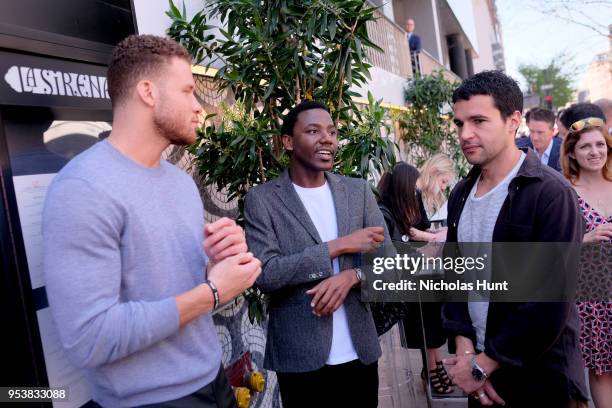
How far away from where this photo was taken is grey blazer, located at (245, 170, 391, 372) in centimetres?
238

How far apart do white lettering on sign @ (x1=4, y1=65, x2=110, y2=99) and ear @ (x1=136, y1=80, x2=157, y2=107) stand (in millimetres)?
611

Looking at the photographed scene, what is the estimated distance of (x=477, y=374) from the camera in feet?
7.08

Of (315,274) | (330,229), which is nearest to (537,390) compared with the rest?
(315,274)

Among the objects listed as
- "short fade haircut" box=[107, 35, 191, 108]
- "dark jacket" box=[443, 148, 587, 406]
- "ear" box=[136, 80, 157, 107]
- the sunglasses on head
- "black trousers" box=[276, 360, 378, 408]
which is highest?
"short fade haircut" box=[107, 35, 191, 108]

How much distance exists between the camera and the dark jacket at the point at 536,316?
2014mm

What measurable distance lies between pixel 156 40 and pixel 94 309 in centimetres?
93

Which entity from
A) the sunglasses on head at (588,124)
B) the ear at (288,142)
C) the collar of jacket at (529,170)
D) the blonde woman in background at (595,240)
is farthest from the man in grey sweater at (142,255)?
the sunglasses on head at (588,124)

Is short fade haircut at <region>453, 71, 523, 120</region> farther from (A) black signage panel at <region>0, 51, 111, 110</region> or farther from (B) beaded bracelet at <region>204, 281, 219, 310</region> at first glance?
(A) black signage panel at <region>0, 51, 111, 110</region>

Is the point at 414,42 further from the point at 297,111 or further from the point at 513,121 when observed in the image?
the point at 513,121

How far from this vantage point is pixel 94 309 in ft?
4.61

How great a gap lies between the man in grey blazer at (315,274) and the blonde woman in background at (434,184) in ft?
10.1

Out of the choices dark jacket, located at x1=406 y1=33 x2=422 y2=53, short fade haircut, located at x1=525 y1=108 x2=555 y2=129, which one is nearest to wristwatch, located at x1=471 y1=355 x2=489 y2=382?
short fade haircut, located at x1=525 y1=108 x2=555 y2=129

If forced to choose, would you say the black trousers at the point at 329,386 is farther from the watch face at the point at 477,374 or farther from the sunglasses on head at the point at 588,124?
the sunglasses on head at the point at 588,124

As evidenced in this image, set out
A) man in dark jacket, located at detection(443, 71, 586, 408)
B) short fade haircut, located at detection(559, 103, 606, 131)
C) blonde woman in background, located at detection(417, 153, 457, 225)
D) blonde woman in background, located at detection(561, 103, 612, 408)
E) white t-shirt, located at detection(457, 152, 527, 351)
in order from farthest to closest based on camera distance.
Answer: blonde woman in background, located at detection(417, 153, 457, 225), short fade haircut, located at detection(559, 103, 606, 131), blonde woman in background, located at detection(561, 103, 612, 408), white t-shirt, located at detection(457, 152, 527, 351), man in dark jacket, located at detection(443, 71, 586, 408)
